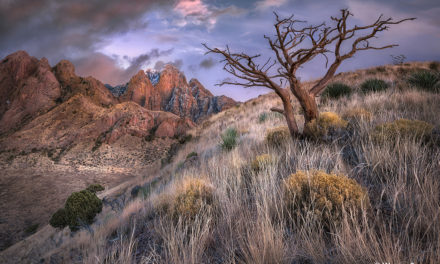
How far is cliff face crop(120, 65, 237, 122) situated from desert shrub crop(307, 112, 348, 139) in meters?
98.6

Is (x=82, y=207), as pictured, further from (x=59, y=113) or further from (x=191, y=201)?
(x=59, y=113)

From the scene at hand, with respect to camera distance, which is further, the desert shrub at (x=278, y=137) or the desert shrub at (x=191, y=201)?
the desert shrub at (x=278, y=137)

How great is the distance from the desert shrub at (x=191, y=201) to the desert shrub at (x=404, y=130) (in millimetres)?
2723

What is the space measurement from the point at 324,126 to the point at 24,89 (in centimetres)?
10656

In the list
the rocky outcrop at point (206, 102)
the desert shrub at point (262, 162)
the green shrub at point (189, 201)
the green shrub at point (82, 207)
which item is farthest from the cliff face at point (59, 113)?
the green shrub at point (189, 201)

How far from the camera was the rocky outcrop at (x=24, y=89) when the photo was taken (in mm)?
71812

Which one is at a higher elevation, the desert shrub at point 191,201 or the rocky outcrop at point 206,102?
the rocky outcrop at point 206,102

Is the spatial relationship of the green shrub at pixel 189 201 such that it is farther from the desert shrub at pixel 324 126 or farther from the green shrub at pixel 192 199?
the desert shrub at pixel 324 126

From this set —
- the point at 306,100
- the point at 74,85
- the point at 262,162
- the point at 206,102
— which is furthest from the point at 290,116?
the point at 206,102

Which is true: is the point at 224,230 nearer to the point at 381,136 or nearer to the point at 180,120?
the point at 381,136

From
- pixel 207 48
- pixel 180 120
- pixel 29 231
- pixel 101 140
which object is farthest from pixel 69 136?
pixel 207 48

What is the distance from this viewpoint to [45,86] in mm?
75938

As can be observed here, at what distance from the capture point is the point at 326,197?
170cm

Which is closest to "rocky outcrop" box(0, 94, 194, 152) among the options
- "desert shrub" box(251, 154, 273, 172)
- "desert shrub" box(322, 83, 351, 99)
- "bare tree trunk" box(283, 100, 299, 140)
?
"desert shrub" box(322, 83, 351, 99)
